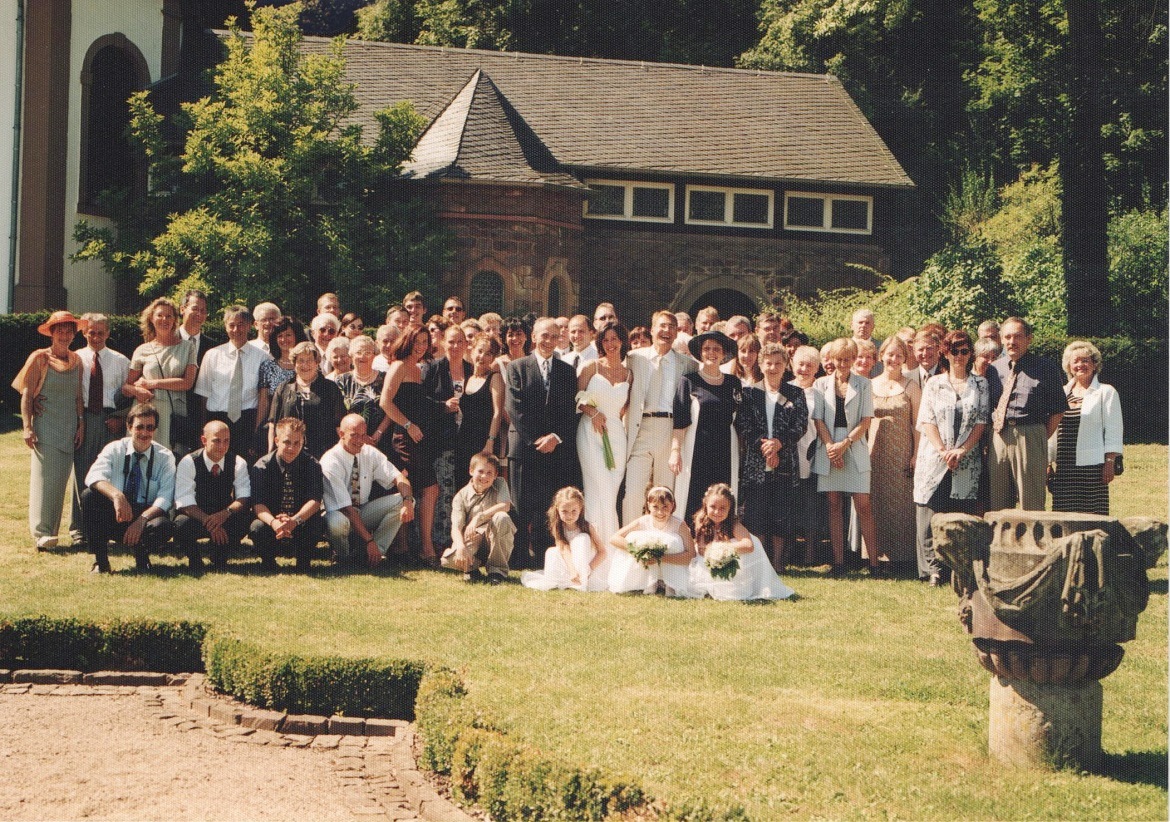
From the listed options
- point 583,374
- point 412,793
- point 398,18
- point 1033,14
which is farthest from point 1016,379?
point 398,18

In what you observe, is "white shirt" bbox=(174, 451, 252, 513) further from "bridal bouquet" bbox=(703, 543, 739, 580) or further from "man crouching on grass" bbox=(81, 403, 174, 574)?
"bridal bouquet" bbox=(703, 543, 739, 580)

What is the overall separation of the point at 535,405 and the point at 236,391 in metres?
2.37

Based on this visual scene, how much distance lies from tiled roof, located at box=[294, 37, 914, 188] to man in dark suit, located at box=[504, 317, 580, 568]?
17633mm

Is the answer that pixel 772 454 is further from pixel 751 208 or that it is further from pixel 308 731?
pixel 751 208

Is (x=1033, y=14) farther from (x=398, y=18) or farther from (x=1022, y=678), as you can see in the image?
(x=1022, y=678)

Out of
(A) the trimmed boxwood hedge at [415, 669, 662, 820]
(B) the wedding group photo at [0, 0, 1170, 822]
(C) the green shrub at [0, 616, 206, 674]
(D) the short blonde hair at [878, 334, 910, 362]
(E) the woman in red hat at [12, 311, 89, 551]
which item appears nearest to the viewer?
(A) the trimmed boxwood hedge at [415, 669, 662, 820]

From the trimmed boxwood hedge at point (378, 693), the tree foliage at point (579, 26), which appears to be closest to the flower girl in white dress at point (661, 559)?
the trimmed boxwood hedge at point (378, 693)

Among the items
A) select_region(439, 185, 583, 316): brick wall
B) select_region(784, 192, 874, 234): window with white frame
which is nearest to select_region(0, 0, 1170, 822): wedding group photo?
select_region(439, 185, 583, 316): brick wall

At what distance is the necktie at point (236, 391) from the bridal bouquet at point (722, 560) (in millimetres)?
3933

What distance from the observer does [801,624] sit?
8.84 m

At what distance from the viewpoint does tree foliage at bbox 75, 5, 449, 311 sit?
879 inches

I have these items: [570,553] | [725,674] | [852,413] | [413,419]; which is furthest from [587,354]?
[725,674]

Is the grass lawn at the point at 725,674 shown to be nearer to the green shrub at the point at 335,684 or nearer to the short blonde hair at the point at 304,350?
the green shrub at the point at 335,684

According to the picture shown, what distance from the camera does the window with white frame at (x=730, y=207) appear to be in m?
29.6
